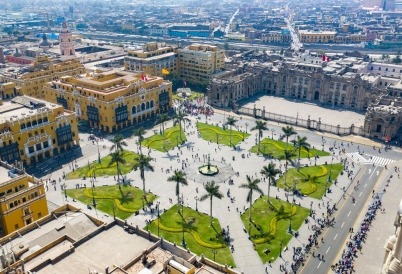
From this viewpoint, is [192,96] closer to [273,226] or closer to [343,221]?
[273,226]

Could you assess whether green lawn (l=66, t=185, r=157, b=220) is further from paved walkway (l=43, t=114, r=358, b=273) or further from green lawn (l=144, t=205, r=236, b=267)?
green lawn (l=144, t=205, r=236, b=267)

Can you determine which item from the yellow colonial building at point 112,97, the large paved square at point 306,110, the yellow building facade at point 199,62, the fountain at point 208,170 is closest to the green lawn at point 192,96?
the yellow building facade at point 199,62

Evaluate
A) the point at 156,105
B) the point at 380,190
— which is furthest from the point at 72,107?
the point at 380,190

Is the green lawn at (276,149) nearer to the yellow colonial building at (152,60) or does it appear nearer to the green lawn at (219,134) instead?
the green lawn at (219,134)

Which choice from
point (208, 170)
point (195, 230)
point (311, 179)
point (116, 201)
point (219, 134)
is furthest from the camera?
point (219, 134)

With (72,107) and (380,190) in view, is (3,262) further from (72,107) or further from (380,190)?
(72,107)

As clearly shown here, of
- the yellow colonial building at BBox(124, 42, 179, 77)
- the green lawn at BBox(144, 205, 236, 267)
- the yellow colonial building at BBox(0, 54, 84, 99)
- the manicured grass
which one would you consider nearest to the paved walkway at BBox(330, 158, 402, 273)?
the green lawn at BBox(144, 205, 236, 267)

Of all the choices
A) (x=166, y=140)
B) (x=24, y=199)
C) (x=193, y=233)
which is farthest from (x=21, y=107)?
(x=193, y=233)
